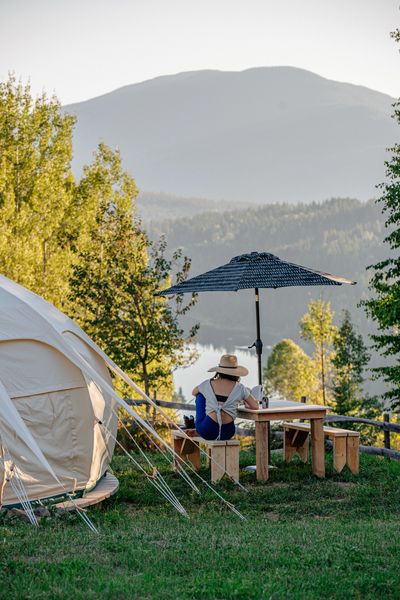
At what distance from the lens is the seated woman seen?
10.3 meters

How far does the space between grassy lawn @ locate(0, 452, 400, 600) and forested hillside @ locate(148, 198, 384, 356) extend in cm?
10008

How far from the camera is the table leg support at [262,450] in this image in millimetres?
10445

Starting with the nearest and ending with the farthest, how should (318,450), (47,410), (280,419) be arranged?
1. (47,410)
2. (280,419)
3. (318,450)

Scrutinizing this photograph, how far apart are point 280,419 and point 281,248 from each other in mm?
128263

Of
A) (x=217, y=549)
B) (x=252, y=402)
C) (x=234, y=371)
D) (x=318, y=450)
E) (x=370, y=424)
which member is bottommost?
(x=370, y=424)

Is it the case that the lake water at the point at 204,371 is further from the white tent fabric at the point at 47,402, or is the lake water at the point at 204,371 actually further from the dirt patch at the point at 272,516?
the dirt patch at the point at 272,516

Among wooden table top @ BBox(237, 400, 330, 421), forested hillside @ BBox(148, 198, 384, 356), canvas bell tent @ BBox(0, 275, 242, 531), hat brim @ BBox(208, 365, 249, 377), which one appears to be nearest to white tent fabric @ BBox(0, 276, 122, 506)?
canvas bell tent @ BBox(0, 275, 242, 531)

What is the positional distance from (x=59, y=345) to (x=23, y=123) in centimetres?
1926

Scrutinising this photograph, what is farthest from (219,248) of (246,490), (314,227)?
(246,490)

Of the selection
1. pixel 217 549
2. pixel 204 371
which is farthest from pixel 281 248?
pixel 217 549

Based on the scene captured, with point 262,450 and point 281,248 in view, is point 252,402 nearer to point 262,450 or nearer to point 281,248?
point 262,450

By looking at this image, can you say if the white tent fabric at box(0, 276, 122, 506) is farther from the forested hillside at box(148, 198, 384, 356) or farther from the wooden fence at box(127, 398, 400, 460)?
the forested hillside at box(148, 198, 384, 356)

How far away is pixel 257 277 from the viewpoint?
1114 cm

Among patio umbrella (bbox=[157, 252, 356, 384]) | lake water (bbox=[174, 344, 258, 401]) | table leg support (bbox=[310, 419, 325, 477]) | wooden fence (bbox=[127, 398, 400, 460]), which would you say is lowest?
lake water (bbox=[174, 344, 258, 401])
